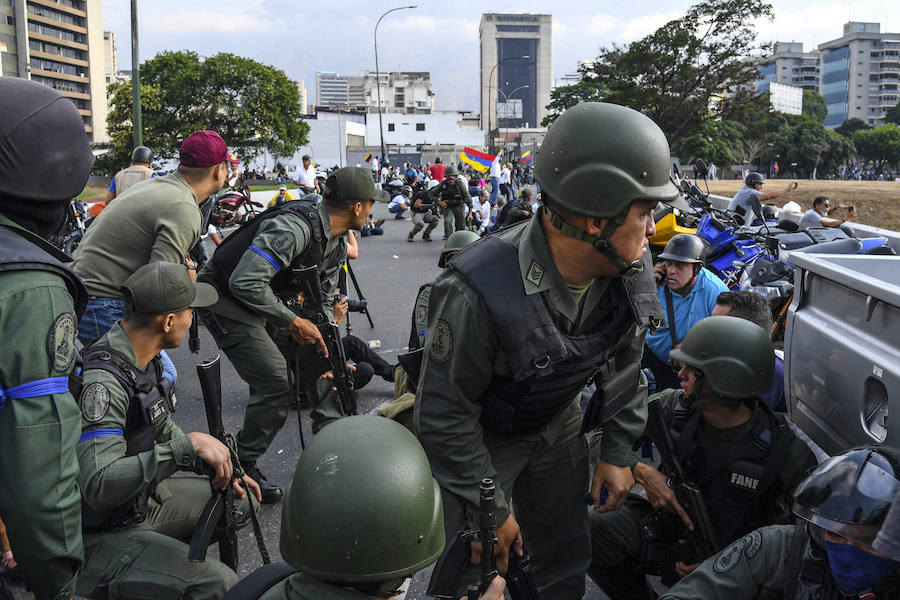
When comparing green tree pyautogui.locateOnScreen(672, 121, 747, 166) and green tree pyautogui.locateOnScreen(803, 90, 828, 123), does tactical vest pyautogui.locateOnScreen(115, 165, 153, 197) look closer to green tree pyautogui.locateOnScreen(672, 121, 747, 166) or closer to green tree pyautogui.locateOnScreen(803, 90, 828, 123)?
Answer: green tree pyautogui.locateOnScreen(672, 121, 747, 166)

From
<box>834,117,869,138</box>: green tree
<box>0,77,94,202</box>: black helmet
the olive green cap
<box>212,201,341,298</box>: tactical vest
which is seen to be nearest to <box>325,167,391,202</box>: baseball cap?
<box>212,201,341,298</box>: tactical vest

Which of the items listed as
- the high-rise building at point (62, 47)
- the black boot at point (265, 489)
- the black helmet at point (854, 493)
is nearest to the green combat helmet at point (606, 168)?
the black helmet at point (854, 493)

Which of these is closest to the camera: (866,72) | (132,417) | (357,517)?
(357,517)

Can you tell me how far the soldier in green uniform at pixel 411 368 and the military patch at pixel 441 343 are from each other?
43 centimetres

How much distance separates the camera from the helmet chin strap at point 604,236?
92.7 inches

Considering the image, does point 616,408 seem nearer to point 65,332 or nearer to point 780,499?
point 780,499

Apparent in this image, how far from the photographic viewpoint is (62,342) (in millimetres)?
1848

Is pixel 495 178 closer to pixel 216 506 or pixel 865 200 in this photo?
pixel 865 200

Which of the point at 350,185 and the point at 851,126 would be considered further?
the point at 851,126

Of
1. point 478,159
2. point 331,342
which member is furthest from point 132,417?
point 478,159

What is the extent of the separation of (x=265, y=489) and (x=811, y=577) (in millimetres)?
3129

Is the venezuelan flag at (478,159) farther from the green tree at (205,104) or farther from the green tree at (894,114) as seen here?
the green tree at (894,114)

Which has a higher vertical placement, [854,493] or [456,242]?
[456,242]

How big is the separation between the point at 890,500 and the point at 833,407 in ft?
3.00
